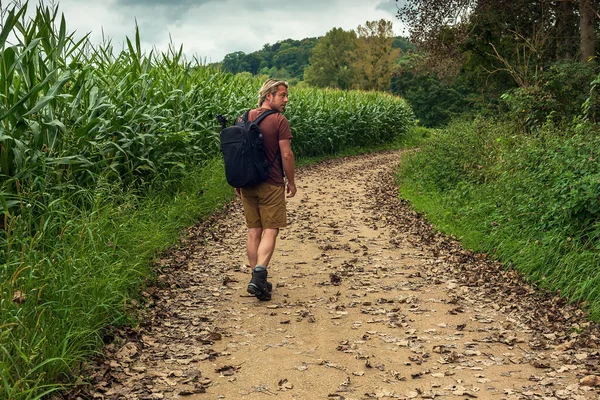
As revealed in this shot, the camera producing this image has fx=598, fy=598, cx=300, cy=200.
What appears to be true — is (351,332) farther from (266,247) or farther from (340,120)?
(340,120)

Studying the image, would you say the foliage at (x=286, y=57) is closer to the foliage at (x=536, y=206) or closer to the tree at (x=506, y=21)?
the tree at (x=506, y=21)

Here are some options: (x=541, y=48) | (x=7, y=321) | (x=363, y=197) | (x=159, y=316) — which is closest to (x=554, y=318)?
(x=159, y=316)

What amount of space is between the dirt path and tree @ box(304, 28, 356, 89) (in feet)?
189

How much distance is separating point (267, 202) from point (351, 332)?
171 centimetres

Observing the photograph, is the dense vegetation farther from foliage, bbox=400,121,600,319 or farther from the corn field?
the corn field

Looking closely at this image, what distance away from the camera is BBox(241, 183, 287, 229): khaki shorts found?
21.0ft

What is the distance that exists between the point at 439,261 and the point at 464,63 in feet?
43.7

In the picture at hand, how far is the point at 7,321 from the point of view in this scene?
12.7 feet

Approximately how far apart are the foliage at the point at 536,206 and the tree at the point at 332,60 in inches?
2127

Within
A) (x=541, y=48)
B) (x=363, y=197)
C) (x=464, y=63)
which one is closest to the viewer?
(x=363, y=197)

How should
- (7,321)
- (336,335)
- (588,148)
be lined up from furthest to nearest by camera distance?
(588,148)
(336,335)
(7,321)

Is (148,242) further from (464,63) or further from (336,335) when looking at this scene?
(464,63)

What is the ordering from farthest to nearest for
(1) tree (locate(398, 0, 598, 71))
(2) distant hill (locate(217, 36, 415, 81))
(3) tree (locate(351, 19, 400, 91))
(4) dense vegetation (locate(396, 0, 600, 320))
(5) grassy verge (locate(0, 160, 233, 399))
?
1. (2) distant hill (locate(217, 36, 415, 81))
2. (3) tree (locate(351, 19, 400, 91))
3. (1) tree (locate(398, 0, 598, 71))
4. (4) dense vegetation (locate(396, 0, 600, 320))
5. (5) grassy verge (locate(0, 160, 233, 399))

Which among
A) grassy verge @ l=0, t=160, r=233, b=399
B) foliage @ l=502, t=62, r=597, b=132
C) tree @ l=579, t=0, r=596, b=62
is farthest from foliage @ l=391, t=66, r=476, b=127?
grassy verge @ l=0, t=160, r=233, b=399
